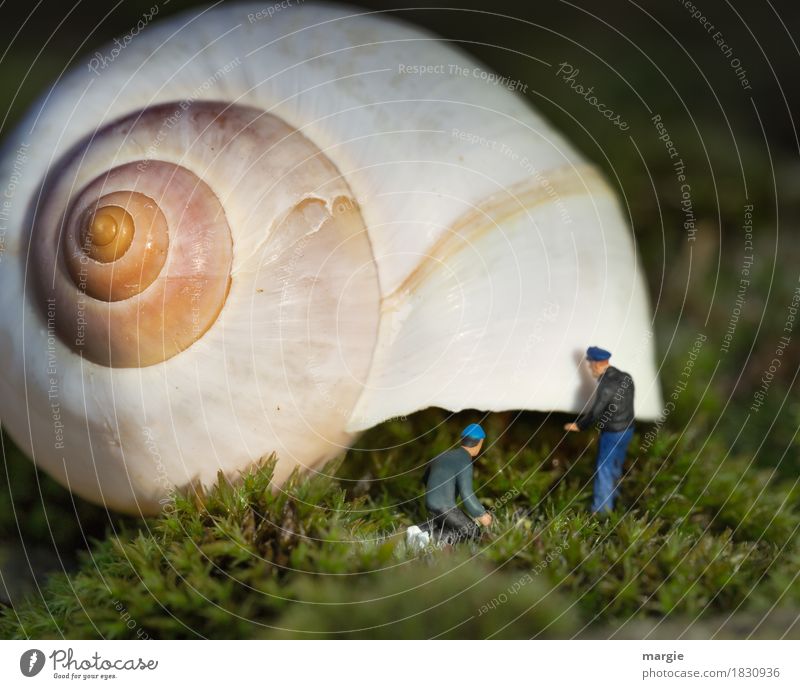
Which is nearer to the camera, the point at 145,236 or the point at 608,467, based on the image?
the point at 145,236

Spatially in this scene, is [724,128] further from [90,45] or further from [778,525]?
[90,45]

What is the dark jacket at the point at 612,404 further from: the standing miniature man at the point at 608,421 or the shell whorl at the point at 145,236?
the shell whorl at the point at 145,236

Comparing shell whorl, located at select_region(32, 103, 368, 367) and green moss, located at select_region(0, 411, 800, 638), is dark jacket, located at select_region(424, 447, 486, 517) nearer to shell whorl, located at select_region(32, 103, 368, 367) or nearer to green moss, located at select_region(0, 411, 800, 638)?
green moss, located at select_region(0, 411, 800, 638)

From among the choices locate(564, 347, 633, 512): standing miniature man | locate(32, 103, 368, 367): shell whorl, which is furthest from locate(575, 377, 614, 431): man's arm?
locate(32, 103, 368, 367): shell whorl

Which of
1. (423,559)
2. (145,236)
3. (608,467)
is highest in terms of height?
(145,236)

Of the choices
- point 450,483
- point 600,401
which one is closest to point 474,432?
point 450,483

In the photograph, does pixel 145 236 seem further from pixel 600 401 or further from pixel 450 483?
pixel 600 401

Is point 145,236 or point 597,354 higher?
point 145,236
